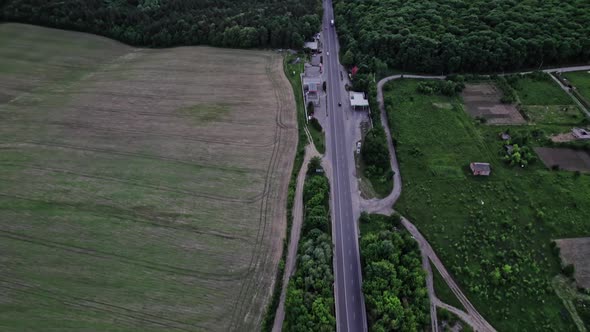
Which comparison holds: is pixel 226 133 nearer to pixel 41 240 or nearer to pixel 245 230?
pixel 245 230

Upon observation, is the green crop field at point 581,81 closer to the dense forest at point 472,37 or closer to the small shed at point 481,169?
the dense forest at point 472,37

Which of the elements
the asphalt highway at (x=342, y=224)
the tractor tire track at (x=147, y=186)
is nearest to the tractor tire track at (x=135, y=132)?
the tractor tire track at (x=147, y=186)

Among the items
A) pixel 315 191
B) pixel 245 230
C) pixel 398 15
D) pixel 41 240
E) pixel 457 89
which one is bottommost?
pixel 41 240

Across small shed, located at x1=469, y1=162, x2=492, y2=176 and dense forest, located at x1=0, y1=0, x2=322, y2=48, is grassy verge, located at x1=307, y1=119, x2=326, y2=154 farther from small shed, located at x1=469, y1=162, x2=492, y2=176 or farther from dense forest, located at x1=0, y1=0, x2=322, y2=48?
dense forest, located at x1=0, y1=0, x2=322, y2=48

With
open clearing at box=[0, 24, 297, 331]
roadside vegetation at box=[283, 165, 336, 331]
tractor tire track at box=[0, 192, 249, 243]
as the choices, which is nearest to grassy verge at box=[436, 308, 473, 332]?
roadside vegetation at box=[283, 165, 336, 331]

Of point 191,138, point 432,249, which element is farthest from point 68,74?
point 432,249

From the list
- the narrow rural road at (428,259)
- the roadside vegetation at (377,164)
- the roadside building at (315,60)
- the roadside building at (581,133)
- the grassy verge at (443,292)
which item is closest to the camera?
the narrow rural road at (428,259)

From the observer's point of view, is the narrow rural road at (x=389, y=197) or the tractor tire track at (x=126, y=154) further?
the tractor tire track at (x=126, y=154)
